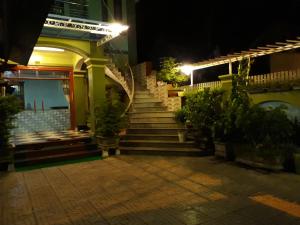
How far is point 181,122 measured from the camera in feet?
30.9

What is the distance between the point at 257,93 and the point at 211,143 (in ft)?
6.79

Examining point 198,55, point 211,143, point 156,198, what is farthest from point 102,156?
point 198,55

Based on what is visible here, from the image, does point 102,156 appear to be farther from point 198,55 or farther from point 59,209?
point 198,55

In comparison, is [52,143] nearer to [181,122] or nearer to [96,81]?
[96,81]

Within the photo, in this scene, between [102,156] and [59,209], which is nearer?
[59,209]

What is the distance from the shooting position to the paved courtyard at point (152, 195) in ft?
13.6

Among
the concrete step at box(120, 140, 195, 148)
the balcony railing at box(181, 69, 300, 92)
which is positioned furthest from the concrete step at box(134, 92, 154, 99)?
the balcony railing at box(181, 69, 300, 92)

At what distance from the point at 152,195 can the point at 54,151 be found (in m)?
4.75

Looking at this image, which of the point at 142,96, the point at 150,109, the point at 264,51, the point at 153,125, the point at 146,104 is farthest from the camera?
the point at 142,96

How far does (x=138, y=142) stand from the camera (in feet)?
30.7

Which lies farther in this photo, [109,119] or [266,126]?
[109,119]

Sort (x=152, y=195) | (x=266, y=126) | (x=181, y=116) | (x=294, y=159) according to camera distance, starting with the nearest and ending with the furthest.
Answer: (x=152, y=195), (x=294, y=159), (x=266, y=126), (x=181, y=116)

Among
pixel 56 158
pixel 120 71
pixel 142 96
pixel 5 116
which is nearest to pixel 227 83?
pixel 142 96

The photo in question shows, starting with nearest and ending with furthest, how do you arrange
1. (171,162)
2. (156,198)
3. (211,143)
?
(156,198), (171,162), (211,143)
